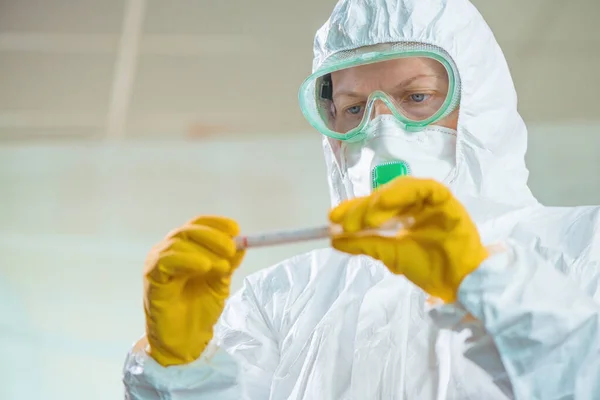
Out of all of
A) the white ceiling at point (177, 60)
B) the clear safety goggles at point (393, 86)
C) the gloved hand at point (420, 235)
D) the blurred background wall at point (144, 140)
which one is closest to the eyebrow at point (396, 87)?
the clear safety goggles at point (393, 86)

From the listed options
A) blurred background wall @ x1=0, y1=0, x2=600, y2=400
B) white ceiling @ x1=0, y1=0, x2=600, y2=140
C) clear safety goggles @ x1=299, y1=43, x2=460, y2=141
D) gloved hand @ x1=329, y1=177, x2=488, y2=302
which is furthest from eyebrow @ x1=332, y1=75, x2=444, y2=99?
white ceiling @ x1=0, y1=0, x2=600, y2=140

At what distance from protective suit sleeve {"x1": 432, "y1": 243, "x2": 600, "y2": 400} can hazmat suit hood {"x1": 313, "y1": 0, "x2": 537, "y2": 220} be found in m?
0.35

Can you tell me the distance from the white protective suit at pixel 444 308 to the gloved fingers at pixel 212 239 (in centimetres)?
21

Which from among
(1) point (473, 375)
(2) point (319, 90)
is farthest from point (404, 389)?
(2) point (319, 90)

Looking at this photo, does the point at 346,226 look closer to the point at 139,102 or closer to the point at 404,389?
the point at 404,389

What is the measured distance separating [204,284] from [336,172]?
0.48 meters

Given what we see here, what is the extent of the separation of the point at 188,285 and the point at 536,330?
1.57 ft

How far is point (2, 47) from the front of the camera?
282 centimetres

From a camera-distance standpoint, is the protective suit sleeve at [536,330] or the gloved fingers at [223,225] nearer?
the protective suit sleeve at [536,330]

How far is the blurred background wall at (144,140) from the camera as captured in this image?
2.40 metres

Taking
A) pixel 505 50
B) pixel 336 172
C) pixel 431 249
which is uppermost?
pixel 505 50

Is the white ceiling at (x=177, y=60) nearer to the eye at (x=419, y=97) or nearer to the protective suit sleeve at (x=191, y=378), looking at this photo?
the eye at (x=419, y=97)

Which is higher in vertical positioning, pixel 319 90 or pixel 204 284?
pixel 319 90

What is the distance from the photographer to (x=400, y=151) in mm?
1288
